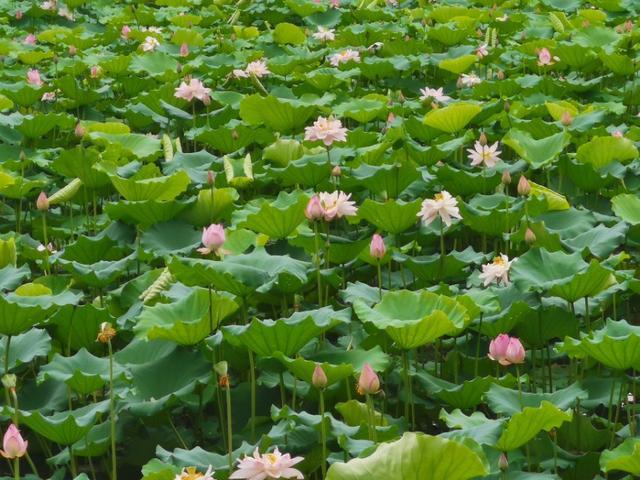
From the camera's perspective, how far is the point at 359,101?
3873 mm

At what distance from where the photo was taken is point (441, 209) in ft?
8.42

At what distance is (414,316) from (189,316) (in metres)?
0.44

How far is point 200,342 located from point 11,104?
7.36ft

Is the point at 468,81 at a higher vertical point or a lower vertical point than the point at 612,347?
lower

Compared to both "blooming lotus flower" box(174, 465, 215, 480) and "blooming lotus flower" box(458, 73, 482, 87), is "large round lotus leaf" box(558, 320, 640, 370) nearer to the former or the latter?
"blooming lotus flower" box(174, 465, 215, 480)

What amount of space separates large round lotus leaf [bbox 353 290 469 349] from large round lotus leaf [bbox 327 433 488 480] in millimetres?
459

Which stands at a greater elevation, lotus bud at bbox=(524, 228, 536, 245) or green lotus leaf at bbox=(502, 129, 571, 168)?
lotus bud at bbox=(524, 228, 536, 245)

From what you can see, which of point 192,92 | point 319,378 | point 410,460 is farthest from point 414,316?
point 192,92

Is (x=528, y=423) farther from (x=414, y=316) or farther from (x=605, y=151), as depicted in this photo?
(x=605, y=151)

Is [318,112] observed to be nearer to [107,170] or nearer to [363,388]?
[107,170]

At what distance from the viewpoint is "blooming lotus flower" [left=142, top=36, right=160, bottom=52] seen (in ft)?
16.7

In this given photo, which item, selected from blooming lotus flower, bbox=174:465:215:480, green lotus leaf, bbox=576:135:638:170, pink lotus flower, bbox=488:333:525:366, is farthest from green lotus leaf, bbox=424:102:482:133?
blooming lotus flower, bbox=174:465:215:480

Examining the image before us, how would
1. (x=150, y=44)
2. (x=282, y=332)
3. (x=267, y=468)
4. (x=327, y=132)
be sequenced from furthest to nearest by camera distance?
1. (x=150, y=44)
2. (x=327, y=132)
3. (x=282, y=332)
4. (x=267, y=468)

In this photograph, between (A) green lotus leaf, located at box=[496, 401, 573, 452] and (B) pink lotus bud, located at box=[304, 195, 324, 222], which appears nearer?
(A) green lotus leaf, located at box=[496, 401, 573, 452]
